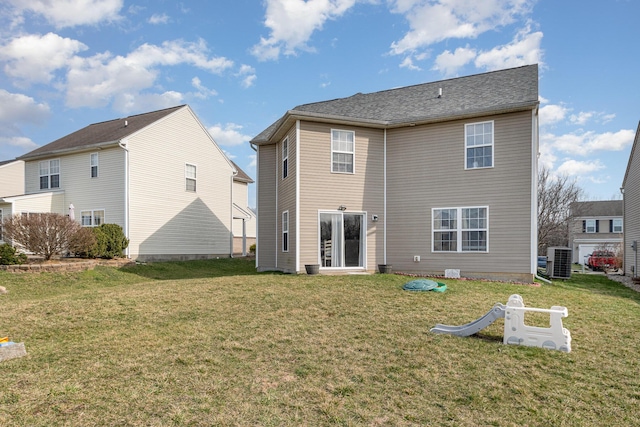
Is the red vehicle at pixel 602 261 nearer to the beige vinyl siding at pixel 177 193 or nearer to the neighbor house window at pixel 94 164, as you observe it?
the beige vinyl siding at pixel 177 193

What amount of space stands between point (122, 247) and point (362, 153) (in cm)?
1090

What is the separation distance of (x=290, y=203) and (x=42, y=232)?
27.9 ft

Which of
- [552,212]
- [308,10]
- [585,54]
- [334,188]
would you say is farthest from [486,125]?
[552,212]

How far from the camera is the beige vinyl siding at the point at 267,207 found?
1573cm

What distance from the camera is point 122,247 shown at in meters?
16.7

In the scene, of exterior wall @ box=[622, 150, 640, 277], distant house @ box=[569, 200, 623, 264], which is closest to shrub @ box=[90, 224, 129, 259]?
exterior wall @ box=[622, 150, 640, 277]

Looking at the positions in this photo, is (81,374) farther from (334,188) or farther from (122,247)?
(122,247)

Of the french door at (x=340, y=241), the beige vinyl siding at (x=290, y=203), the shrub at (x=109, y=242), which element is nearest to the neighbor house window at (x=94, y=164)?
the shrub at (x=109, y=242)

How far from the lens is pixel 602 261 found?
25797mm

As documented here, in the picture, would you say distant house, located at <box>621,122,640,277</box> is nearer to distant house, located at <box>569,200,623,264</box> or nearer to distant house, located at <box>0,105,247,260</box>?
distant house, located at <box>569,200,623,264</box>

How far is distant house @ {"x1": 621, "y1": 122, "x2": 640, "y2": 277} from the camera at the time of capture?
17469mm

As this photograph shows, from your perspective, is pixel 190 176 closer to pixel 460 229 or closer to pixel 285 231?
pixel 285 231

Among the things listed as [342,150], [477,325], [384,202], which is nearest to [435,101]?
[342,150]

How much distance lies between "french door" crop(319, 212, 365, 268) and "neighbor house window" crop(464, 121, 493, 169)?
4.16 m
